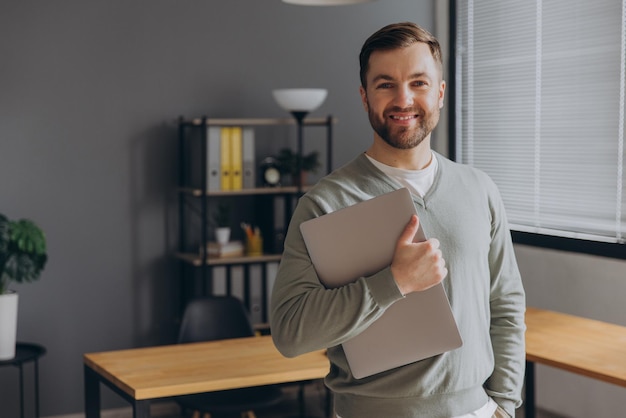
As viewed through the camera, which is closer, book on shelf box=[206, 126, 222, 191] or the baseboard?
book on shelf box=[206, 126, 222, 191]

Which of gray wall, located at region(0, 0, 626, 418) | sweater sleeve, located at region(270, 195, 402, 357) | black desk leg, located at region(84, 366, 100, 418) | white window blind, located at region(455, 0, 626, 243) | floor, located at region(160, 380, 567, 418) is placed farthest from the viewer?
floor, located at region(160, 380, 567, 418)

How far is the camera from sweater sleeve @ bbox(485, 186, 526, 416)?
6.20 feet

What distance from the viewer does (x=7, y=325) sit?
396 centimetres

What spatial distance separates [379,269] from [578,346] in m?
1.67

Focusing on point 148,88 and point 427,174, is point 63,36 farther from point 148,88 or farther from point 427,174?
point 427,174

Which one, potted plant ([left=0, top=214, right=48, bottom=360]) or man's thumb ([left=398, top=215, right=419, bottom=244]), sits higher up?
man's thumb ([left=398, top=215, right=419, bottom=244])

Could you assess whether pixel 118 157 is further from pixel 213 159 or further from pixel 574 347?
pixel 574 347

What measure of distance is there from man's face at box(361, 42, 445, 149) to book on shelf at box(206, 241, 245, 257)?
3.05 m

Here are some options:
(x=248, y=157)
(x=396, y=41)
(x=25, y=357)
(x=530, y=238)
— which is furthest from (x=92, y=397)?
(x=530, y=238)

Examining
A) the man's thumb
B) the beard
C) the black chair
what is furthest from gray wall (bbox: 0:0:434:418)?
the man's thumb

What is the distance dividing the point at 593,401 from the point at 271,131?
2.28 metres

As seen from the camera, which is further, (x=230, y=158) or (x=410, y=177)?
(x=230, y=158)

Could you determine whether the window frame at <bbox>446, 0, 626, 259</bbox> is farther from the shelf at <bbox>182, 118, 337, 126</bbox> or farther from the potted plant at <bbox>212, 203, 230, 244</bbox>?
the potted plant at <bbox>212, 203, 230, 244</bbox>

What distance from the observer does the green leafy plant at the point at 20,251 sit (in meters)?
3.96
